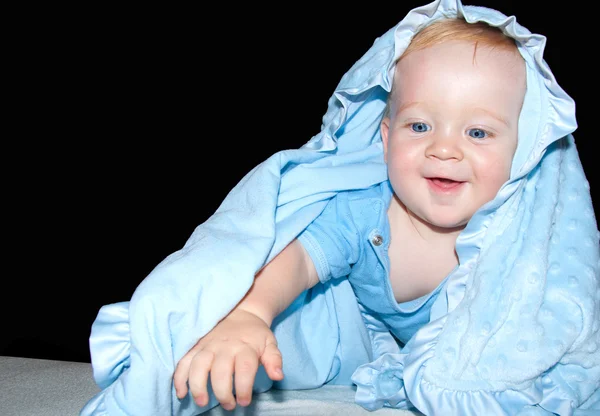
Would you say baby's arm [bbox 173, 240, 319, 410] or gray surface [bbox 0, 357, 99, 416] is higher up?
baby's arm [bbox 173, 240, 319, 410]

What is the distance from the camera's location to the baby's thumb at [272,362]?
2.55 ft

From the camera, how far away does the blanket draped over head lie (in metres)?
0.88

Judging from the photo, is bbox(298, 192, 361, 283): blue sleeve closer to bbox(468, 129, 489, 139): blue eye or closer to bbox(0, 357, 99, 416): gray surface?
bbox(468, 129, 489, 139): blue eye

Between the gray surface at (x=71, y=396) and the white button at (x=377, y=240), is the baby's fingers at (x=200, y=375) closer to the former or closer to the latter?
the gray surface at (x=71, y=396)

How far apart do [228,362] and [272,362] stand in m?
0.05

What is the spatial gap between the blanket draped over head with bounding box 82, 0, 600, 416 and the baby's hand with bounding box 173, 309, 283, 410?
0.03 metres

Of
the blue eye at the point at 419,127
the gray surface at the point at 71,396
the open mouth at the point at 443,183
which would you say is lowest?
the gray surface at the point at 71,396

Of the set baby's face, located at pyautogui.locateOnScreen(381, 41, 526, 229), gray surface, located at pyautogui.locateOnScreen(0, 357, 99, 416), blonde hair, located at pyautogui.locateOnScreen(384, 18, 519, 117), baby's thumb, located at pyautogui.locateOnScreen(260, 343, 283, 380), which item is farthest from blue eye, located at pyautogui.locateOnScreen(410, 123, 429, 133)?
gray surface, located at pyautogui.locateOnScreen(0, 357, 99, 416)

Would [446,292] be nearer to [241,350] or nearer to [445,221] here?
[445,221]

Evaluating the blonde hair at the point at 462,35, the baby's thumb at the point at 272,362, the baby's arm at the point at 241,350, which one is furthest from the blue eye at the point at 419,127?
the baby's thumb at the point at 272,362

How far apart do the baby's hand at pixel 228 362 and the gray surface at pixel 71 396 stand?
0.21 metres

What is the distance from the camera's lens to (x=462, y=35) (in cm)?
101

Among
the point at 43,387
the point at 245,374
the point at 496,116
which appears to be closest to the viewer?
the point at 245,374

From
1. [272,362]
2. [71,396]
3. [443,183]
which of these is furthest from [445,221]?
[71,396]
